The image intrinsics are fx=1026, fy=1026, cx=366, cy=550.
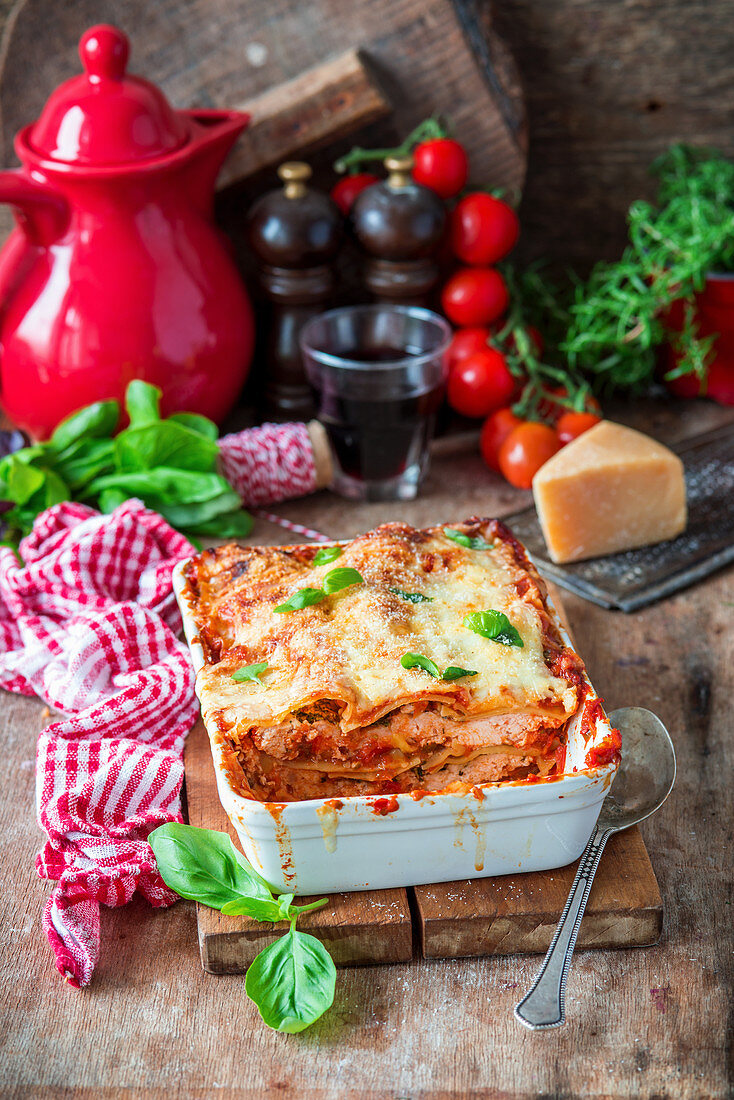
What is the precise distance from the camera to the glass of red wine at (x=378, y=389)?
2090mm

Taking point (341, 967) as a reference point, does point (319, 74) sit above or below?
above

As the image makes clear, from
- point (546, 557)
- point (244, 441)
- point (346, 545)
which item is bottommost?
point (546, 557)

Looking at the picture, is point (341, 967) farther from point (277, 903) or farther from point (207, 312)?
point (207, 312)

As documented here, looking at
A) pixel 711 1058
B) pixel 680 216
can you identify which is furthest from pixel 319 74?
pixel 711 1058

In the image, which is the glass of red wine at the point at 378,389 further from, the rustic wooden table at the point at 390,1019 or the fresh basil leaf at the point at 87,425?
the rustic wooden table at the point at 390,1019

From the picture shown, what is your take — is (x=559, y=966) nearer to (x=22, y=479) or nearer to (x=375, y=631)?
(x=375, y=631)

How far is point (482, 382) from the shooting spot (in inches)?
89.6

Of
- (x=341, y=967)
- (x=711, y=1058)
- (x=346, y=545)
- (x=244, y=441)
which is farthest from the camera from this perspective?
(x=244, y=441)

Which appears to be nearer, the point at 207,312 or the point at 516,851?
the point at 516,851

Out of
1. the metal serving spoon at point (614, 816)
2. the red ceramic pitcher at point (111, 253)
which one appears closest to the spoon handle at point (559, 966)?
the metal serving spoon at point (614, 816)

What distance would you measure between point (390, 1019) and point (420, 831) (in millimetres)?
202

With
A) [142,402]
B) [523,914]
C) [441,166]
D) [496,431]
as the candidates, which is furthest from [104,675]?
[441,166]

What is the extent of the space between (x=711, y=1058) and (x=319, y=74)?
2093 millimetres

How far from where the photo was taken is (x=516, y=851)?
1202 millimetres
